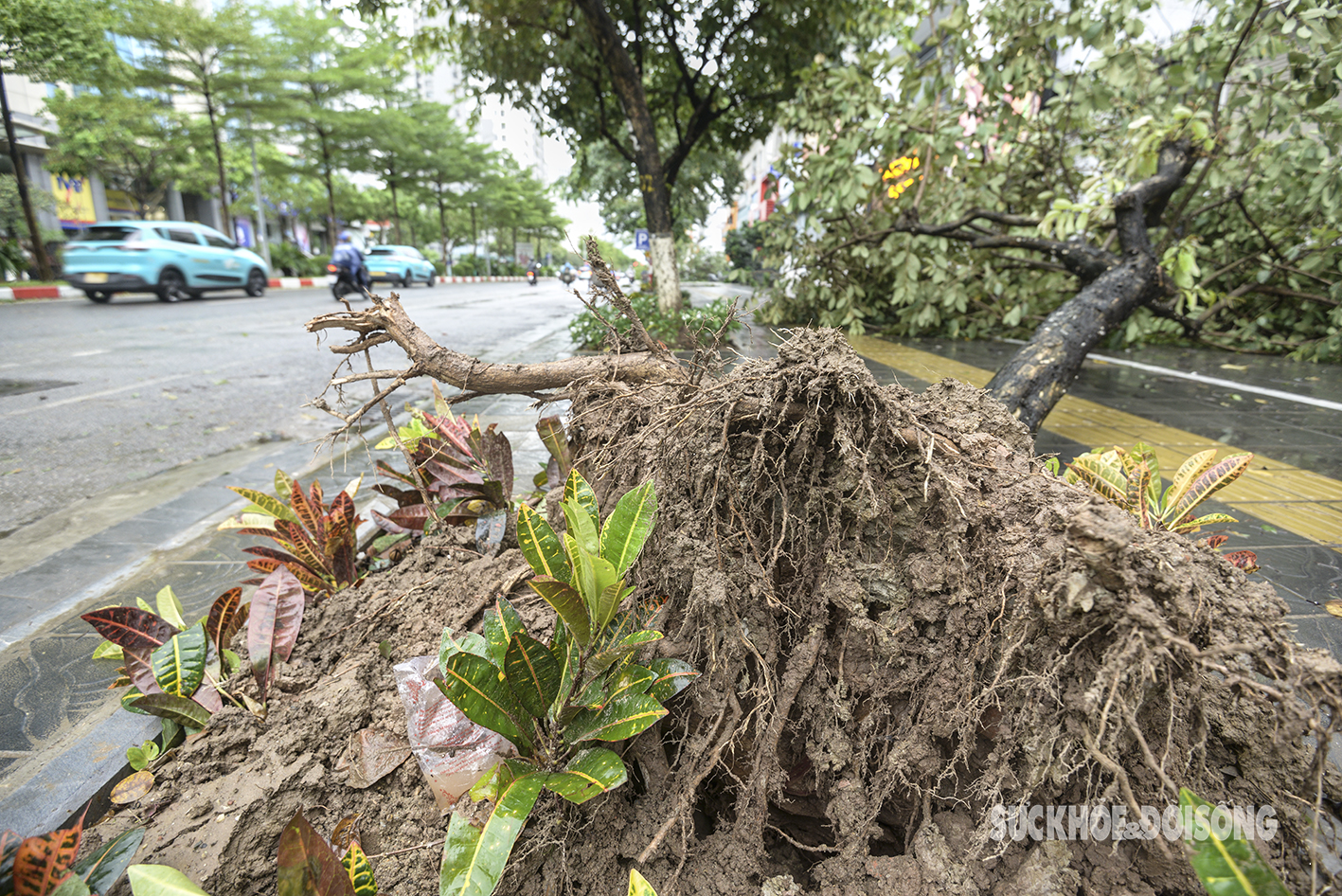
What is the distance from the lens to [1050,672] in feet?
3.44

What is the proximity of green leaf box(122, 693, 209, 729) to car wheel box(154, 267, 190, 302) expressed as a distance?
16654 mm

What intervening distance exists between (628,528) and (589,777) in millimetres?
476

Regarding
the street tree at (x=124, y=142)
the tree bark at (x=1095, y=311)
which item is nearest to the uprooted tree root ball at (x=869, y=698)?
the tree bark at (x=1095, y=311)

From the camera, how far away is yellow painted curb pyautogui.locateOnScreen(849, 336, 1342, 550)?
9.45 feet

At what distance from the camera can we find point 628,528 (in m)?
1.29

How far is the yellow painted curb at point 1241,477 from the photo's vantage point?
9.45ft

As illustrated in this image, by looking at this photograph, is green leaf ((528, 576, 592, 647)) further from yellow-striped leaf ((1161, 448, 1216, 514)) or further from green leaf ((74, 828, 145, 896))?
yellow-striped leaf ((1161, 448, 1216, 514))

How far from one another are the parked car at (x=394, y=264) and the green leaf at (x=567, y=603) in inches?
1045

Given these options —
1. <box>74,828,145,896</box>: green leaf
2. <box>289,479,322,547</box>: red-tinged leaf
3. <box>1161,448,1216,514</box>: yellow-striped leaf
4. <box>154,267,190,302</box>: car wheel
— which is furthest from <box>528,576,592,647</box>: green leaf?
<box>154,267,190,302</box>: car wheel

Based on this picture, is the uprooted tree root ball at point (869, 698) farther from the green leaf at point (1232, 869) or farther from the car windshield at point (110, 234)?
the car windshield at point (110, 234)

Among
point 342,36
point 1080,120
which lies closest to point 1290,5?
point 1080,120

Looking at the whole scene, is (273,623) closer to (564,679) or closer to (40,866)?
(40,866)

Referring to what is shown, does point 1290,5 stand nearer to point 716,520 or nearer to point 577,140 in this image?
point 716,520

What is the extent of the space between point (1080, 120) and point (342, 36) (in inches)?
1112
